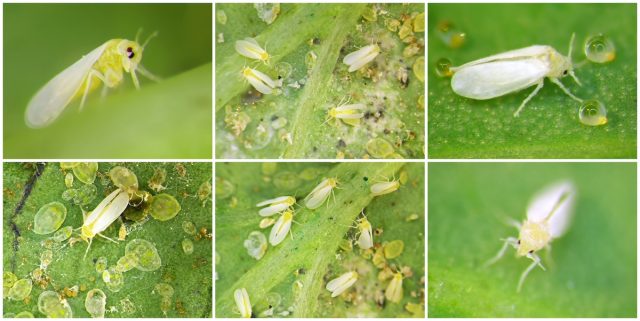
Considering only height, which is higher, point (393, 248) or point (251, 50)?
point (251, 50)

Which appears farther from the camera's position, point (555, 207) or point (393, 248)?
point (393, 248)

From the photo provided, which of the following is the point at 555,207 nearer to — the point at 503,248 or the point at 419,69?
the point at 503,248

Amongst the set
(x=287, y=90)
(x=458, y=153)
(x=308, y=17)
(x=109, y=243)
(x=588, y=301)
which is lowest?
(x=588, y=301)

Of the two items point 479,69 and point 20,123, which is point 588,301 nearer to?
point 479,69

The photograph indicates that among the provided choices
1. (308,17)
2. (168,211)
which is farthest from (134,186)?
(308,17)

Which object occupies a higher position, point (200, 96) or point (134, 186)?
point (200, 96)

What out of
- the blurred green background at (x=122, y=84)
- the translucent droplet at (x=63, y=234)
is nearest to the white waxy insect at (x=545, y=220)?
the blurred green background at (x=122, y=84)

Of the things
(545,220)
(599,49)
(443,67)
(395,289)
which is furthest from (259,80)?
(599,49)

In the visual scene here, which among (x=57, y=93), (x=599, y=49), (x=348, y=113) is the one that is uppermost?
(x=599, y=49)
